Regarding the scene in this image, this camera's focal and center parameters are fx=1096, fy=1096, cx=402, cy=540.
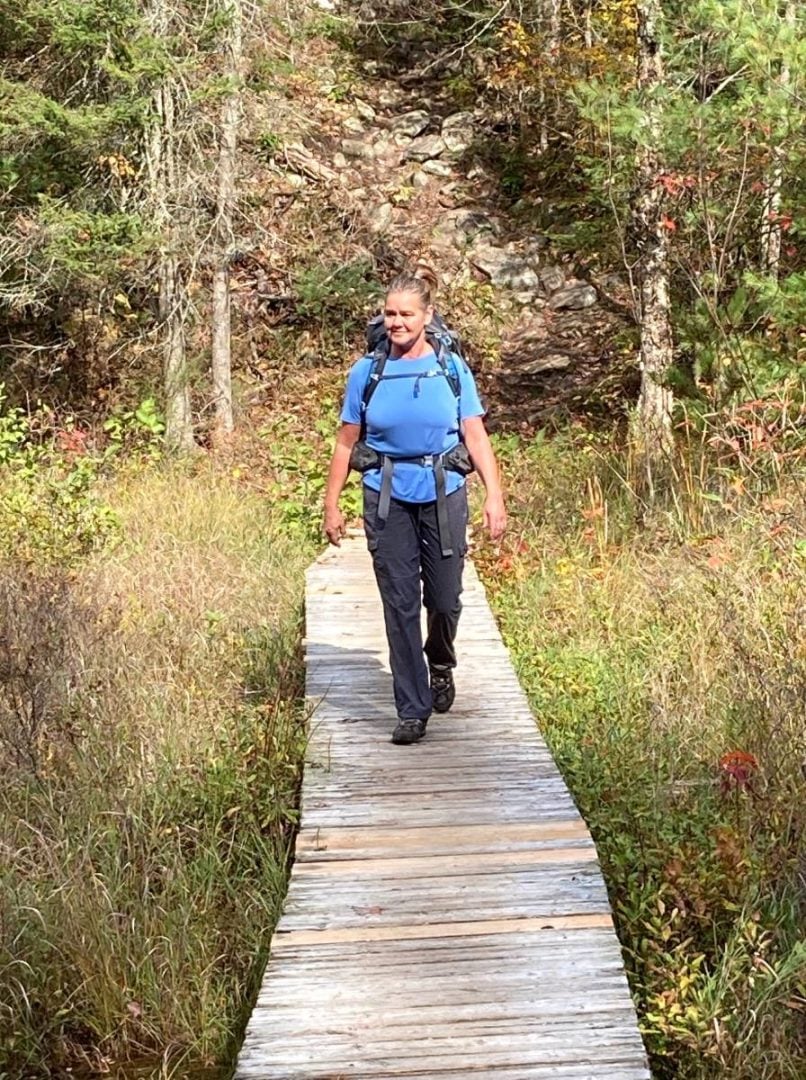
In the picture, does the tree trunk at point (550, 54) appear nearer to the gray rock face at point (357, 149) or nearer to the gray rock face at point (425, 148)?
the gray rock face at point (425, 148)

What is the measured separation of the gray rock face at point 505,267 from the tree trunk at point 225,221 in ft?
17.6

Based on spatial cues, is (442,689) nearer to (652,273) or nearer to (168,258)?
(652,273)

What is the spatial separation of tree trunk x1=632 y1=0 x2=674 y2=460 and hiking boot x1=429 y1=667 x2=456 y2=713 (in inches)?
166

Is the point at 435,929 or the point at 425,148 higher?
the point at 425,148

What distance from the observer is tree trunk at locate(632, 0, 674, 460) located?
30.0ft

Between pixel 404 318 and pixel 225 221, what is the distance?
837 centimetres

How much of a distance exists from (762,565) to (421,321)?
321 centimetres

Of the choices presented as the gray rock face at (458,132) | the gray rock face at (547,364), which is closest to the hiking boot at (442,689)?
the gray rock face at (547,364)

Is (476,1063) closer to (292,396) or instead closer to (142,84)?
(142,84)

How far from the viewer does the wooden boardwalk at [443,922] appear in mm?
2889

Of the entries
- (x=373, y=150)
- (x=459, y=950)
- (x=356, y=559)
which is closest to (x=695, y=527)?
(x=356, y=559)

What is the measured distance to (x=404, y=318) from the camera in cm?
433

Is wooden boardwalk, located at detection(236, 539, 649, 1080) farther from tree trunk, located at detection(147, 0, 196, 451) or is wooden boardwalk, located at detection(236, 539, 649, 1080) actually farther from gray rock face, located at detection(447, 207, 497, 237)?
gray rock face, located at detection(447, 207, 497, 237)

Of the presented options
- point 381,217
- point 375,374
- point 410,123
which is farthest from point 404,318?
point 410,123
